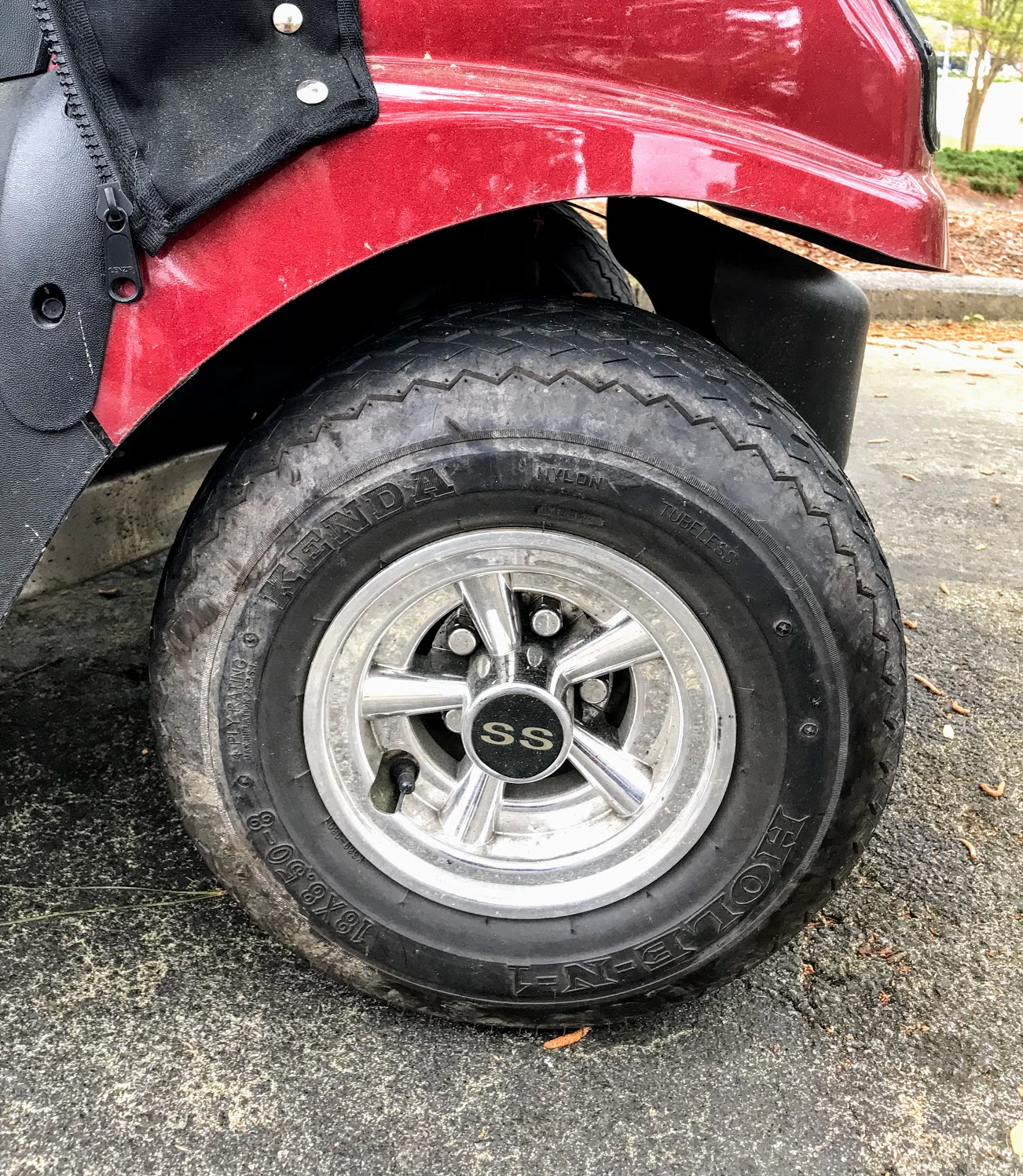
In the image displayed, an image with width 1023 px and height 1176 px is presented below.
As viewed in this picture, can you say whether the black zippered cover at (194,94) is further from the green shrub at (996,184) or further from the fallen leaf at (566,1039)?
the green shrub at (996,184)

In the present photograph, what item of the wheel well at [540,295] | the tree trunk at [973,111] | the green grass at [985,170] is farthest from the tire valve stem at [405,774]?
the tree trunk at [973,111]

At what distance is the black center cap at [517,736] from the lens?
1.77 m

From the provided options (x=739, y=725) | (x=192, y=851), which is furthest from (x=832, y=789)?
(x=192, y=851)

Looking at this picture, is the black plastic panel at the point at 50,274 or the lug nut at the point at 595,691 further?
the lug nut at the point at 595,691

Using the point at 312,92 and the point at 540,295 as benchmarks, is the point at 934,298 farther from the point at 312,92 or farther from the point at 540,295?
the point at 312,92

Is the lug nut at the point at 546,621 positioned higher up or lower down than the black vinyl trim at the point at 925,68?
lower down

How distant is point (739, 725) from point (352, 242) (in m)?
0.95

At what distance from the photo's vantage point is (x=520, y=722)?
1.78 meters

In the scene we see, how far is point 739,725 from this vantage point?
1.71 meters

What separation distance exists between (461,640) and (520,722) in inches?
7.2

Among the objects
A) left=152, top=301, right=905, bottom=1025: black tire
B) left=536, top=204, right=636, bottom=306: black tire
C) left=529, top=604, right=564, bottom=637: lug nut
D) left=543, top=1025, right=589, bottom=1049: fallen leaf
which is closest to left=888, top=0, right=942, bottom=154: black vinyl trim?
left=152, top=301, right=905, bottom=1025: black tire

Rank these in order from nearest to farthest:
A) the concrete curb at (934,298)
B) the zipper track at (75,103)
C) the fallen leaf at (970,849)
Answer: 1. the zipper track at (75,103)
2. the fallen leaf at (970,849)
3. the concrete curb at (934,298)

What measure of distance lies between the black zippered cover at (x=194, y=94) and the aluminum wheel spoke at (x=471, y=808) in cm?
100

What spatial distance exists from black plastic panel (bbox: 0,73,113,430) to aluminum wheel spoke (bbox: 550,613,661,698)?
0.85 meters
